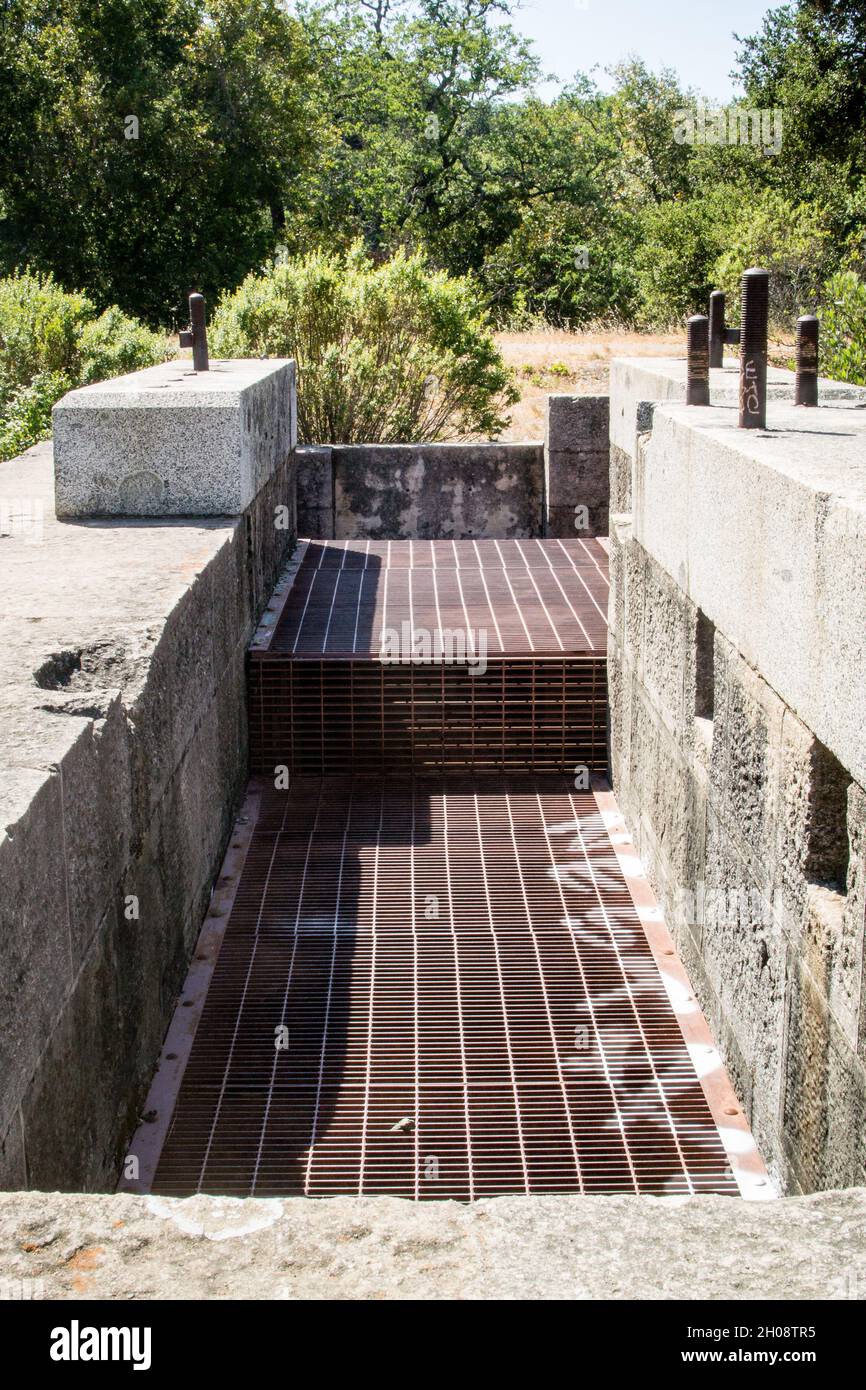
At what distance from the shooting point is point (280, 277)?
10.6 meters

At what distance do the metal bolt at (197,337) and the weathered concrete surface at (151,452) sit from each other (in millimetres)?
1074

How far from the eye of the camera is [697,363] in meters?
4.54

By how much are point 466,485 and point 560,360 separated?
363 inches

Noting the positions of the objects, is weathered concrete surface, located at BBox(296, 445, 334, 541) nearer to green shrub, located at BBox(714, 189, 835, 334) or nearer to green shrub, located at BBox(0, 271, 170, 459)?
green shrub, located at BBox(0, 271, 170, 459)

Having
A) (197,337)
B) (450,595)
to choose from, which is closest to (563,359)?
(450,595)

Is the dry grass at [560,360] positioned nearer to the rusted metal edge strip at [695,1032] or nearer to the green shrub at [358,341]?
the green shrub at [358,341]

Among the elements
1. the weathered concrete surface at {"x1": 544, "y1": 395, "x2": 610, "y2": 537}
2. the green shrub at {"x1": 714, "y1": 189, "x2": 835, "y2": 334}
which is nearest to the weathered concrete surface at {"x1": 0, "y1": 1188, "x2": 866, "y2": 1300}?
the weathered concrete surface at {"x1": 544, "y1": 395, "x2": 610, "y2": 537}

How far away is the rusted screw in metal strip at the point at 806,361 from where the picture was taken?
393 centimetres

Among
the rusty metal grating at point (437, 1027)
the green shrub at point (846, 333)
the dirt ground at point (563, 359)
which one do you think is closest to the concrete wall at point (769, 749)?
the rusty metal grating at point (437, 1027)

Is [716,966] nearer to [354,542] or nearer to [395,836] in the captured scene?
[395,836]

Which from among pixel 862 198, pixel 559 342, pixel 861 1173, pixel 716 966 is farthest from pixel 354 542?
pixel 862 198

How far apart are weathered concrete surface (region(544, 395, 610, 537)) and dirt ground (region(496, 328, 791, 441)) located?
3535mm

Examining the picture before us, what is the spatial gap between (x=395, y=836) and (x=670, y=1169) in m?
2.15

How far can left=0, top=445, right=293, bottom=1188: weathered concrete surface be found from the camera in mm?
2498
